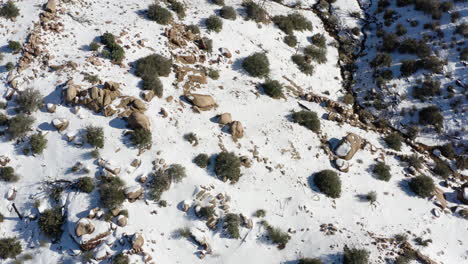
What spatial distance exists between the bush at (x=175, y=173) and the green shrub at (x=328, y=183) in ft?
24.9

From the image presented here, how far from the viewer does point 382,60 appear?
76.5 ft

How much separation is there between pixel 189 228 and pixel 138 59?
34.9ft

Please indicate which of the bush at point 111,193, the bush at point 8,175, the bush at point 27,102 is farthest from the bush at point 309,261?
the bush at point 27,102

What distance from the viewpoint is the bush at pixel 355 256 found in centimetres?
1588

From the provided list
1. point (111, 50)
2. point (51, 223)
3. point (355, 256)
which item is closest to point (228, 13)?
point (111, 50)

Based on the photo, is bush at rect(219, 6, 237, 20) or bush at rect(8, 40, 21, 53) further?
bush at rect(219, 6, 237, 20)

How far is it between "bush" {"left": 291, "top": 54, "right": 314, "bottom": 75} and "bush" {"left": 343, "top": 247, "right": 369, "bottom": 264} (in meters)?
12.1

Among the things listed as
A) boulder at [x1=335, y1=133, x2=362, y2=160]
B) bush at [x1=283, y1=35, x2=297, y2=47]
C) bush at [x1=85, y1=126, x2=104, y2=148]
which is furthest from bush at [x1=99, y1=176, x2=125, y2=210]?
bush at [x1=283, y1=35, x2=297, y2=47]

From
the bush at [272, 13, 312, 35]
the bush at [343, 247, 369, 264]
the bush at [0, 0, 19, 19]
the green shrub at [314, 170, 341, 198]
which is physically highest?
the bush at [0, 0, 19, 19]

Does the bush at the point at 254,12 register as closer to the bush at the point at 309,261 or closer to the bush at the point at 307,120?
the bush at the point at 307,120

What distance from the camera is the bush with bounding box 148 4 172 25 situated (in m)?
21.3

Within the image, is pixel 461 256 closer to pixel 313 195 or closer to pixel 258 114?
pixel 313 195

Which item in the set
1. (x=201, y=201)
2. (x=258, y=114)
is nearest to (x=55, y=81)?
(x=201, y=201)

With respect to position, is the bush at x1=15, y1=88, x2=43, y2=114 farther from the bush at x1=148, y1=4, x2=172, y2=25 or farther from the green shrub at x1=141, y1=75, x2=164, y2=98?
the bush at x1=148, y1=4, x2=172, y2=25
